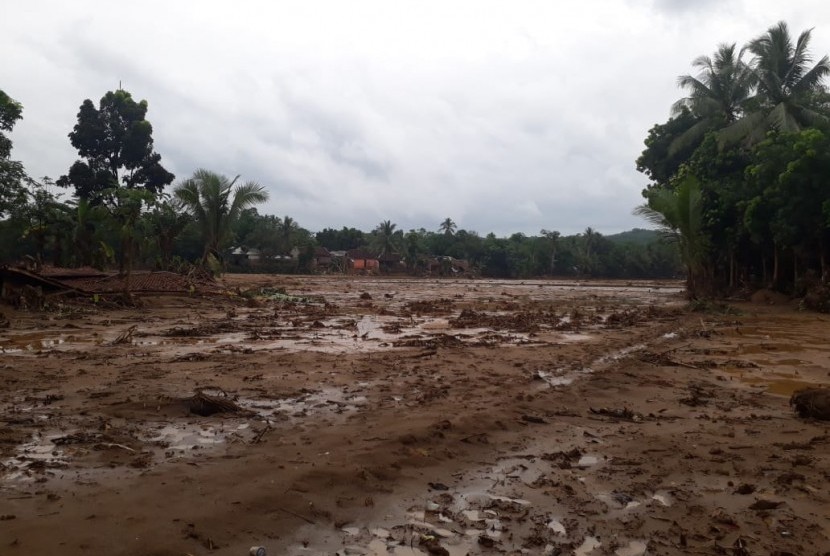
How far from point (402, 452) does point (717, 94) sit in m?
29.8

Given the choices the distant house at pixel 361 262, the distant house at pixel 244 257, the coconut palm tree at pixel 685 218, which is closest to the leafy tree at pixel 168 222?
the coconut palm tree at pixel 685 218

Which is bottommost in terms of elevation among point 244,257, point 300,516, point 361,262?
point 300,516

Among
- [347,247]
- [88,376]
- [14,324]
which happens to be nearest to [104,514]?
[88,376]

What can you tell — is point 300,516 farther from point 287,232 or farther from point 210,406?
point 287,232

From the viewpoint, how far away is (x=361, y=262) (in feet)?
220

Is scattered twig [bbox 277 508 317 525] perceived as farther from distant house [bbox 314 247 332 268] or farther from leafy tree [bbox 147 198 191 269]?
distant house [bbox 314 247 332 268]

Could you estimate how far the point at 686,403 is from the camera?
604cm

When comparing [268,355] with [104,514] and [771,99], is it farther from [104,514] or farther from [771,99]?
[771,99]

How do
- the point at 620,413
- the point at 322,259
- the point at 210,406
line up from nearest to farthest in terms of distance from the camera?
the point at 210,406, the point at 620,413, the point at 322,259

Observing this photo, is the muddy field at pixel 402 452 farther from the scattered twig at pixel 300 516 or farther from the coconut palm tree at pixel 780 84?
the coconut palm tree at pixel 780 84

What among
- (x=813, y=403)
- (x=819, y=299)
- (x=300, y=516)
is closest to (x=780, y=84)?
(x=819, y=299)

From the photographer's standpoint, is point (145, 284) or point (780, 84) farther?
point (780, 84)

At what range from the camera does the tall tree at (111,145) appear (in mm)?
31781

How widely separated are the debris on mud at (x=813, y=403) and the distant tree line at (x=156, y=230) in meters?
15.5
